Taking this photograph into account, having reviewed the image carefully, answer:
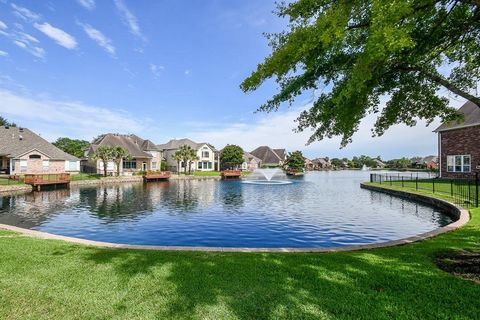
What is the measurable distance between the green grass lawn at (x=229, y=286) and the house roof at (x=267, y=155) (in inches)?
4355

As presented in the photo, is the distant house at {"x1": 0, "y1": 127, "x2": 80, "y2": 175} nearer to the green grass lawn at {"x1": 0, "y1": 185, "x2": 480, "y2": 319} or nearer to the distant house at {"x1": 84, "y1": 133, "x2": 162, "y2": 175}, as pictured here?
the distant house at {"x1": 84, "y1": 133, "x2": 162, "y2": 175}

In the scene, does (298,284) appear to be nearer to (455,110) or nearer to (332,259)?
(332,259)

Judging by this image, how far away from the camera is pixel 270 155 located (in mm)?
120438

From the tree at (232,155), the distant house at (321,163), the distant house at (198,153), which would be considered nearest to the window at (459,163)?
the tree at (232,155)

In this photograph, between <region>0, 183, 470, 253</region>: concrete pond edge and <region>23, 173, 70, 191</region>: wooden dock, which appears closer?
<region>0, 183, 470, 253</region>: concrete pond edge

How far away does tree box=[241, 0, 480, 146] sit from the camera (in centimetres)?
477

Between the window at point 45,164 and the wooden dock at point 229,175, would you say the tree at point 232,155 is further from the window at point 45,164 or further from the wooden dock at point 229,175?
the window at point 45,164

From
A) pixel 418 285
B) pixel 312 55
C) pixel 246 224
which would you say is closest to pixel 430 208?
pixel 246 224

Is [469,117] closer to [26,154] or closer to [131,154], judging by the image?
[131,154]

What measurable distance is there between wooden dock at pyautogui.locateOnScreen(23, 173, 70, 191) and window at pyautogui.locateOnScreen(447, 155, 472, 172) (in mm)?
48647

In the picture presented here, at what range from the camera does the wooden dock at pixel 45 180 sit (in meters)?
36.0

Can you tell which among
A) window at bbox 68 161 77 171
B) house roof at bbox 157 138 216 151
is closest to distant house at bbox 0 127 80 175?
window at bbox 68 161 77 171

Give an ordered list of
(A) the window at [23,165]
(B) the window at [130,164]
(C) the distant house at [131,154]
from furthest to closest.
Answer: (B) the window at [130,164] < (C) the distant house at [131,154] < (A) the window at [23,165]

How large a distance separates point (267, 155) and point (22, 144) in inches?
3386
